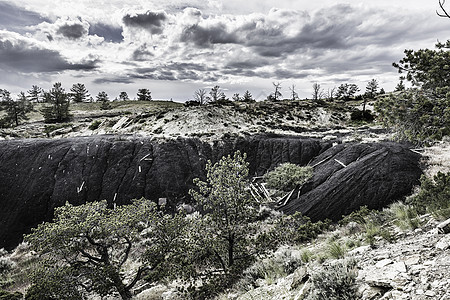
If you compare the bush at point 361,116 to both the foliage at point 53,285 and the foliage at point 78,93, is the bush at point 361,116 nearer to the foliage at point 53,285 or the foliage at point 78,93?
the foliage at point 53,285

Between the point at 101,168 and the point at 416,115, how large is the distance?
80.4ft

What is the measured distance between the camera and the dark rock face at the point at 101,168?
67.4ft

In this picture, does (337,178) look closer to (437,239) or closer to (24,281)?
(437,239)

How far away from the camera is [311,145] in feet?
81.5

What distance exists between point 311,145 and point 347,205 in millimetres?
10276

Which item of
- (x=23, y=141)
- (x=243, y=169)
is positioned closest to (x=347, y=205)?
(x=243, y=169)

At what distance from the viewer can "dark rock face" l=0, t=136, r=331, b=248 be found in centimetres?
2053

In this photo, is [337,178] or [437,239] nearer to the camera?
[437,239]

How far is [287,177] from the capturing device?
2094 cm

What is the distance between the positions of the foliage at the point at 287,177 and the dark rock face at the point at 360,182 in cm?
84

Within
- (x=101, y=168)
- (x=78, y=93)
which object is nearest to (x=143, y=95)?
(x=78, y=93)

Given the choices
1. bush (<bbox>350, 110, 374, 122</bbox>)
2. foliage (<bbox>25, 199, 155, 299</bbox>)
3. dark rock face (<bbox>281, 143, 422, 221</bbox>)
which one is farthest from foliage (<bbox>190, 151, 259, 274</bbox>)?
bush (<bbox>350, 110, 374, 122</bbox>)

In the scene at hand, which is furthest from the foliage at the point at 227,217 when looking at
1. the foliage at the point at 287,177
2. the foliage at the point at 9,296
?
the foliage at the point at 287,177

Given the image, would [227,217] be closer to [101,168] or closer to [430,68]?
[430,68]
